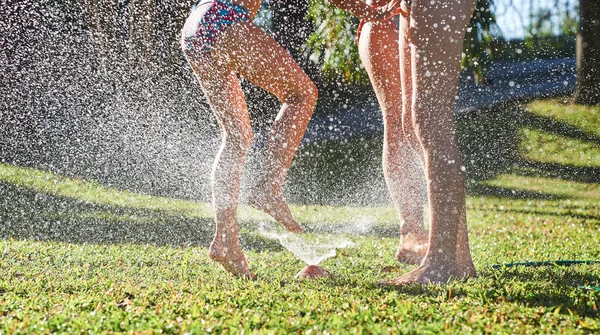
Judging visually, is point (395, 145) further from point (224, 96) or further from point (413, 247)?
point (224, 96)

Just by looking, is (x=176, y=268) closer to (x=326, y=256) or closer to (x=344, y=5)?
(x=326, y=256)

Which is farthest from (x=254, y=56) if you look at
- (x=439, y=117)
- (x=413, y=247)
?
(x=413, y=247)

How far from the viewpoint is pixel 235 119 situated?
3.12 metres

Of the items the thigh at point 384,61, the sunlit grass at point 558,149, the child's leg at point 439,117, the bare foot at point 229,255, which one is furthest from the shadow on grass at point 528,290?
the sunlit grass at point 558,149

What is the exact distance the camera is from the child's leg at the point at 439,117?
2.88 m

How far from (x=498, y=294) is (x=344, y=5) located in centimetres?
152

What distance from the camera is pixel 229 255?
123 inches

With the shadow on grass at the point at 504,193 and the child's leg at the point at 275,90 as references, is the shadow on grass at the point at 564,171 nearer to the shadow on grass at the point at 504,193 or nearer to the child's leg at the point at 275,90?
the shadow on grass at the point at 504,193

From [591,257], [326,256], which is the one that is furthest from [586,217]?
[326,256]

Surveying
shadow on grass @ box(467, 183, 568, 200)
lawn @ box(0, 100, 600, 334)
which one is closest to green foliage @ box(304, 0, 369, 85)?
shadow on grass @ box(467, 183, 568, 200)

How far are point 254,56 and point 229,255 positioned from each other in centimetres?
91

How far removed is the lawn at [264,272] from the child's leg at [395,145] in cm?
20

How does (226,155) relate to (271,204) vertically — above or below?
above

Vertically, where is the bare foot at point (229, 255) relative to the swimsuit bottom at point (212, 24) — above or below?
below
